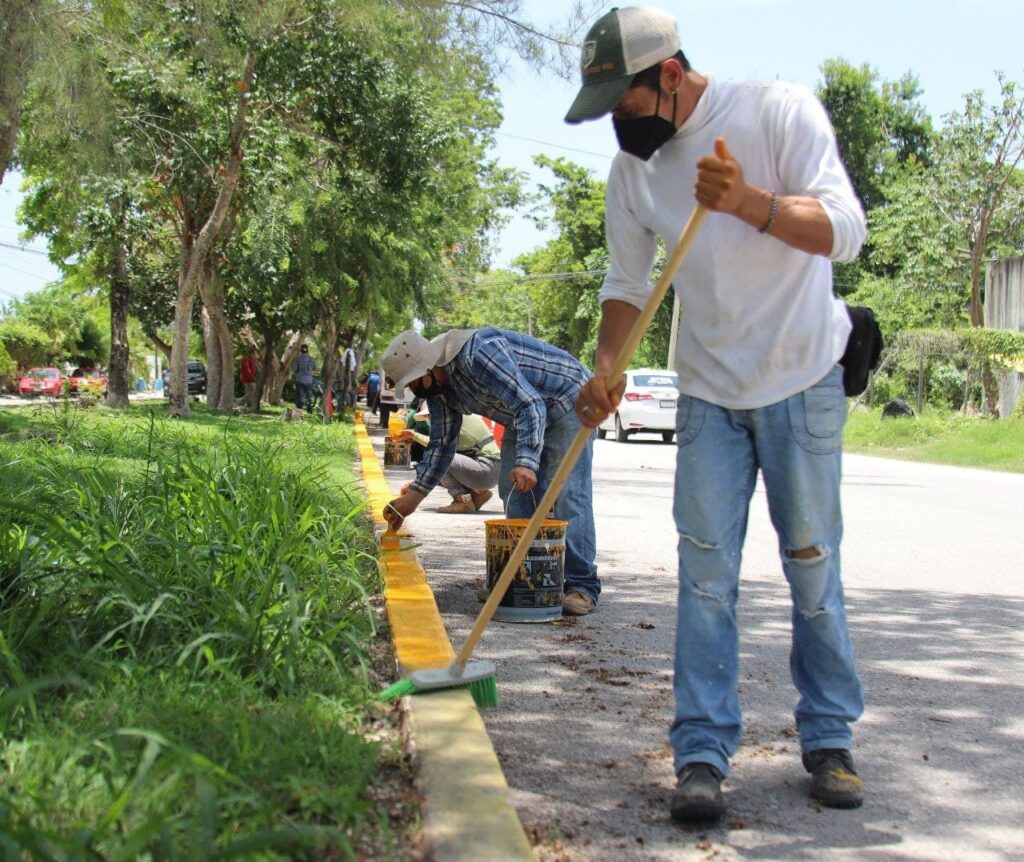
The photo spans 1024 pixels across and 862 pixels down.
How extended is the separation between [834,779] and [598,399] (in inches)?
47.5

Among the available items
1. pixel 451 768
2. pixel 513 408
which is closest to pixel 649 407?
pixel 513 408

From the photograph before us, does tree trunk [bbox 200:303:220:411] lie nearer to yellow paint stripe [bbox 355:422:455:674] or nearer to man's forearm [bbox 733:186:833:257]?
yellow paint stripe [bbox 355:422:455:674]

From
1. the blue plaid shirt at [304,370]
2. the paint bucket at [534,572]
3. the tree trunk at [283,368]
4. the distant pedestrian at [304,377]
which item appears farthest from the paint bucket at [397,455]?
the tree trunk at [283,368]

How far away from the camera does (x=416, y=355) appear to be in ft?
20.0

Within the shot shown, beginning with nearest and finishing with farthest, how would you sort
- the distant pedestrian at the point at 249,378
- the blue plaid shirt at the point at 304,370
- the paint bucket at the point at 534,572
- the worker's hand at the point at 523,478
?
the worker's hand at the point at 523,478 → the paint bucket at the point at 534,572 → the blue plaid shirt at the point at 304,370 → the distant pedestrian at the point at 249,378

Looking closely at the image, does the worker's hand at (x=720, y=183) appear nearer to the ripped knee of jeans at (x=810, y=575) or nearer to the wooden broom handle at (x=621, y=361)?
the wooden broom handle at (x=621, y=361)

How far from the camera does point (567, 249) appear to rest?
5788cm

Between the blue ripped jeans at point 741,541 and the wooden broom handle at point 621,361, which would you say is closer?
the wooden broom handle at point 621,361

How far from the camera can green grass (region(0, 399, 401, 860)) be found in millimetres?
2631

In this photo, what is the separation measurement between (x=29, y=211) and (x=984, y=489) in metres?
21.3

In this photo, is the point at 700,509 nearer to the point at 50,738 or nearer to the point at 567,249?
the point at 50,738

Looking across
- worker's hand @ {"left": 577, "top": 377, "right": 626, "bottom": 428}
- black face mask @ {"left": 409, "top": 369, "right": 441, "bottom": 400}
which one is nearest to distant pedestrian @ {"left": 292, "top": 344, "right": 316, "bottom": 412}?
black face mask @ {"left": 409, "top": 369, "right": 441, "bottom": 400}

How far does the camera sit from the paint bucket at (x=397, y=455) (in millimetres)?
15212

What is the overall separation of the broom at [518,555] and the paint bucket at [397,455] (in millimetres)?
10708
